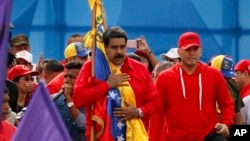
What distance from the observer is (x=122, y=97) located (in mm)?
10492

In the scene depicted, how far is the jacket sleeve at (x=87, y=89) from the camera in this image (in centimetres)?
1044

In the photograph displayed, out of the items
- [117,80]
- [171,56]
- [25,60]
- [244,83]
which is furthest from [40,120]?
[171,56]

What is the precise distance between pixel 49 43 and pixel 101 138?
502 centimetres

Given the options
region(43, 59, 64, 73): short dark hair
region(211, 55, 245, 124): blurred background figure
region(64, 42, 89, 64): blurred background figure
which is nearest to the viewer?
region(211, 55, 245, 124): blurred background figure

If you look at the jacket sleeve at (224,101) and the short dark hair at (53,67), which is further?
the short dark hair at (53,67)

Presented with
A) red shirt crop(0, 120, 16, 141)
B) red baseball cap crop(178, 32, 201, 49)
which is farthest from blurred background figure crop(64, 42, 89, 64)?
red shirt crop(0, 120, 16, 141)

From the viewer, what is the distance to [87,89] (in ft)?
34.4

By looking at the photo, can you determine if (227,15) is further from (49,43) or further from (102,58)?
(102,58)

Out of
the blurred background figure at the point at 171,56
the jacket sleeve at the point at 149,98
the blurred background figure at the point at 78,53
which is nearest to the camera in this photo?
the jacket sleeve at the point at 149,98

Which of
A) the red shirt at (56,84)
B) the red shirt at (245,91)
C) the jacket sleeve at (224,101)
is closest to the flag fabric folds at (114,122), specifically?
the jacket sleeve at (224,101)

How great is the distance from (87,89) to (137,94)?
46 centimetres

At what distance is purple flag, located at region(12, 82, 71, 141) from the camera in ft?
18.9

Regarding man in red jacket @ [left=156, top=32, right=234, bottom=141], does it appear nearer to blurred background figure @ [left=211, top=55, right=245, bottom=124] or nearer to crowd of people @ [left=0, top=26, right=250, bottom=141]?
crowd of people @ [left=0, top=26, right=250, bottom=141]

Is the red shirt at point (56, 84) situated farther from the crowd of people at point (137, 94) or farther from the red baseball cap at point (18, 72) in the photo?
the red baseball cap at point (18, 72)
